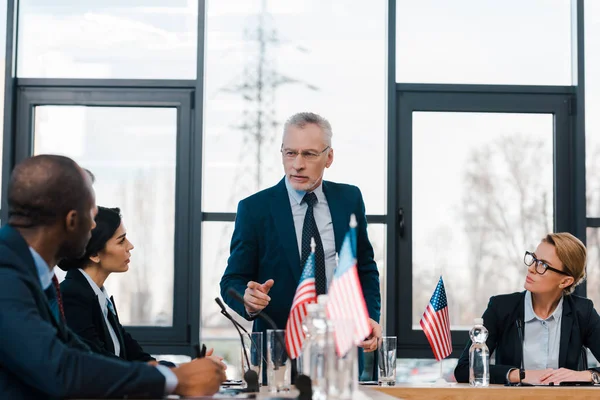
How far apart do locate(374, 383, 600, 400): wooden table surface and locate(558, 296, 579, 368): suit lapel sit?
0.55 metres

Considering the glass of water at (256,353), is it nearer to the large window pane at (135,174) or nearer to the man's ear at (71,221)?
the man's ear at (71,221)

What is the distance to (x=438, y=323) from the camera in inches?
150

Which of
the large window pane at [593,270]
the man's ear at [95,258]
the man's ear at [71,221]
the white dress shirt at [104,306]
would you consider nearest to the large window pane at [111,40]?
the man's ear at [95,258]

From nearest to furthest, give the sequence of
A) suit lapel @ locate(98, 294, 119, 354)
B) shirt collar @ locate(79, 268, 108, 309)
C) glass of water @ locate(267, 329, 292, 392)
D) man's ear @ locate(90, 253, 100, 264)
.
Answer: glass of water @ locate(267, 329, 292, 392), suit lapel @ locate(98, 294, 119, 354), shirt collar @ locate(79, 268, 108, 309), man's ear @ locate(90, 253, 100, 264)

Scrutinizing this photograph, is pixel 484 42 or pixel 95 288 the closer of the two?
pixel 95 288

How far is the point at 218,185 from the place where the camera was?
Answer: 510 cm

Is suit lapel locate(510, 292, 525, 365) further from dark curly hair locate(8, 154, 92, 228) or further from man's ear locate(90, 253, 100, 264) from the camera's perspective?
dark curly hair locate(8, 154, 92, 228)

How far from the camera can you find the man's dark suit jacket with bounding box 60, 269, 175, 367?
10.1ft

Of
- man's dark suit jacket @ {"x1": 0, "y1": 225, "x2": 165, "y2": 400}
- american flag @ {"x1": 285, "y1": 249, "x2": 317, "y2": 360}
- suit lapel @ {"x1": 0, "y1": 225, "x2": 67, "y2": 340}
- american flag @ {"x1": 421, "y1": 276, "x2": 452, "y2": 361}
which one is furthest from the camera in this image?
american flag @ {"x1": 421, "y1": 276, "x2": 452, "y2": 361}

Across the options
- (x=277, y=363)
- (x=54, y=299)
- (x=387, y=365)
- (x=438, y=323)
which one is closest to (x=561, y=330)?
(x=438, y=323)

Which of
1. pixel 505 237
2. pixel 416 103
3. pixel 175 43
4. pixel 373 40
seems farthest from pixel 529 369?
pixel 175 43

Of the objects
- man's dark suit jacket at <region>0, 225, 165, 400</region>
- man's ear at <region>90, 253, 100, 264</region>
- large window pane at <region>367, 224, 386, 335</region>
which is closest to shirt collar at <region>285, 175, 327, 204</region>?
man's ear at <region>90, 253, 100, 264</region>

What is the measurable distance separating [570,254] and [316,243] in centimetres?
117

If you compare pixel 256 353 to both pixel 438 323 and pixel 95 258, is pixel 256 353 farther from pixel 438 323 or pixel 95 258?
pixel 438 323
